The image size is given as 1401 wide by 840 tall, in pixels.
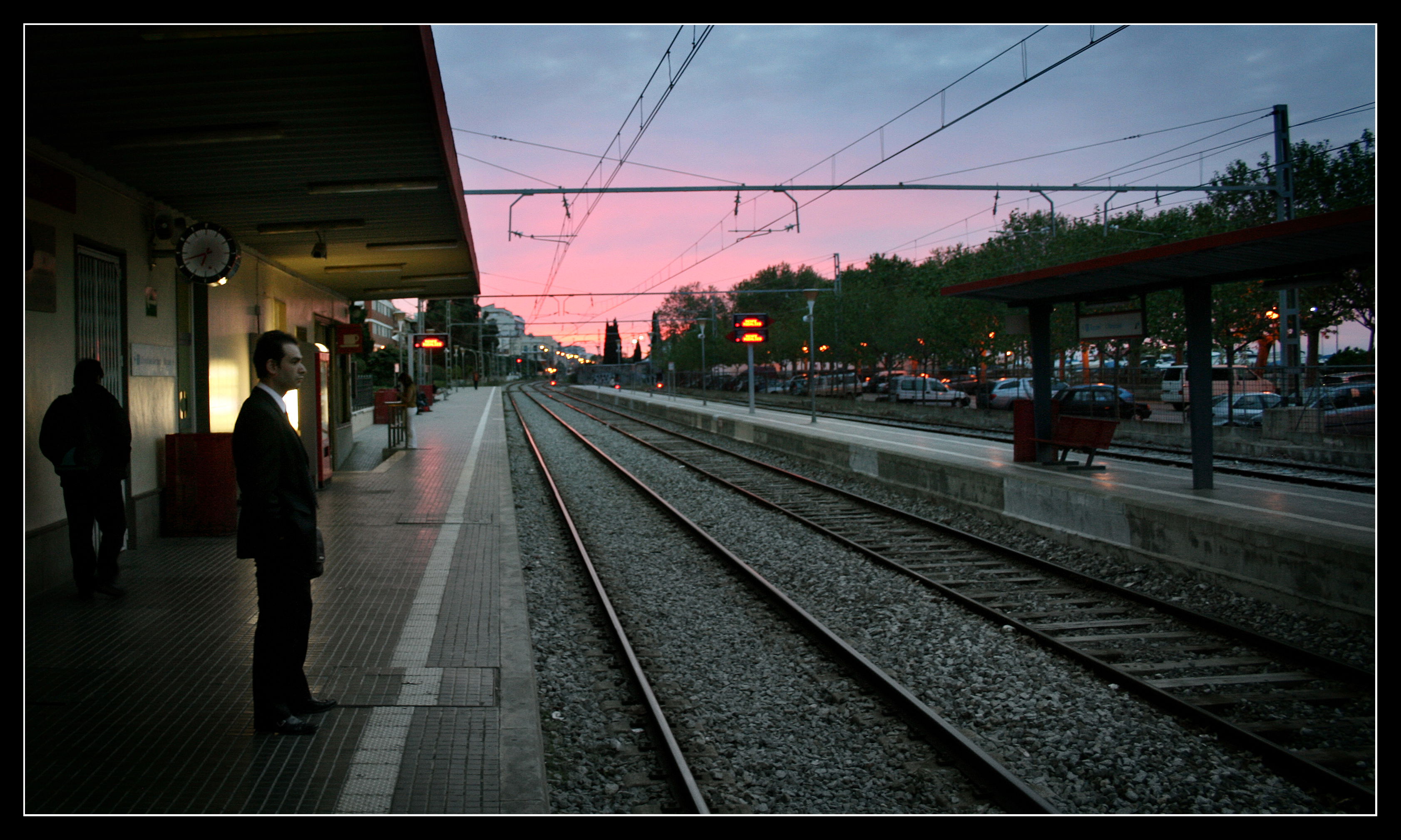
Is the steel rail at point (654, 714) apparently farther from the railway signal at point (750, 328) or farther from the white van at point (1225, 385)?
the railway signal at point (750, 328)

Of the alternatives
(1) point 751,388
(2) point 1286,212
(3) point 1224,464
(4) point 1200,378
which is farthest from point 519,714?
(1) point 751,388

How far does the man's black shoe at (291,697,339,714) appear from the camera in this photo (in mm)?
4387

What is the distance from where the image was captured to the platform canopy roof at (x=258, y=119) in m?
5.20

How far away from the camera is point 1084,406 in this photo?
22.2m

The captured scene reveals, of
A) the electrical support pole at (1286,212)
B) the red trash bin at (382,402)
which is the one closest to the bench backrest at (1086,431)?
the electrical support pole at (1286,212)

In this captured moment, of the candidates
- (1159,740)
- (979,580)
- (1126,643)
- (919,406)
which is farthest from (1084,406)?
(1159,740)

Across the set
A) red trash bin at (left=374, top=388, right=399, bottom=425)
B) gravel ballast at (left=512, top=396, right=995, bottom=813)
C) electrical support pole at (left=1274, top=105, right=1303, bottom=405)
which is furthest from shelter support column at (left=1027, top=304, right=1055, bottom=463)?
red trash bin at (left=374, top=388, right=399, bottom=425)

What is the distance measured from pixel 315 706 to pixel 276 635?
47 cm

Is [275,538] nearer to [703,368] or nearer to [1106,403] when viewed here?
[1106,403]

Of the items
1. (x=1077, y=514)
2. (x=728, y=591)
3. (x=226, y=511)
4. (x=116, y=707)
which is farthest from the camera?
(x=1077, y=514)

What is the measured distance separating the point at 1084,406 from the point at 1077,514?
44.4 ft

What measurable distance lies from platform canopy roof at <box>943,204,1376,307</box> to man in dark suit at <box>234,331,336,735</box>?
21.6ft

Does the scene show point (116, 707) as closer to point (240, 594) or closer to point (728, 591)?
point (240, 594)

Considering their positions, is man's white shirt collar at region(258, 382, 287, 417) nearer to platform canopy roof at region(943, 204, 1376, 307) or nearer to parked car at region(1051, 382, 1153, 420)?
platform canopy roof at region(943, 204, 1376, 307)
